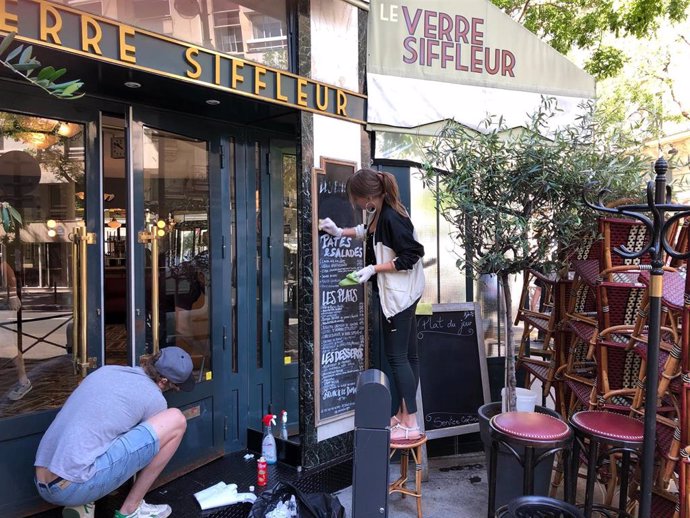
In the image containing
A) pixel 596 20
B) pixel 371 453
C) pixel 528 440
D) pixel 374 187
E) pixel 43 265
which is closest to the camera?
pixel 371 453

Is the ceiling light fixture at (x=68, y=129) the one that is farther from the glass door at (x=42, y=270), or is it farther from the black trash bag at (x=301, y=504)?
the black trash bag at (x=301, y=504)

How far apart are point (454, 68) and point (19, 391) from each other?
4.06m

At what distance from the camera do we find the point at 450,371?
442cm

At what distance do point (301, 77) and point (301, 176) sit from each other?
2.24ft

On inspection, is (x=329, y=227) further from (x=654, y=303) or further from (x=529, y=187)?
(x=654, y=303)

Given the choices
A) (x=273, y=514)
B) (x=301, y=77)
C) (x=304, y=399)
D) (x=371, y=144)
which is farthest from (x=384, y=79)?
(x=273, y=514)

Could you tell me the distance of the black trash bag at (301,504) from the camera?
3064 mm

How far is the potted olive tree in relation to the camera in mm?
3299

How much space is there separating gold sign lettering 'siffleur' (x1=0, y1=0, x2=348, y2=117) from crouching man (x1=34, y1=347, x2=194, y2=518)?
169 cm

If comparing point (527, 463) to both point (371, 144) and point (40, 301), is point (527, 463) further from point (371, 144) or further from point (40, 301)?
point (40, 301)

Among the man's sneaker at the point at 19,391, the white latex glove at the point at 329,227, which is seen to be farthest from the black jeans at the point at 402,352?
the man's sneaker at the point at 19,391

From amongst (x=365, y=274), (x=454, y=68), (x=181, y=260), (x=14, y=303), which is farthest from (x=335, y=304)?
(x=454, y=68)

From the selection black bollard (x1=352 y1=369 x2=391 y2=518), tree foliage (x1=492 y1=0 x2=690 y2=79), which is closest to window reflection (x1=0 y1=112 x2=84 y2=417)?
black bollard (x1=352 y1=369 x2=391 y2=518)

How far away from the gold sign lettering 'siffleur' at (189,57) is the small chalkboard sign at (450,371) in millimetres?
1873
